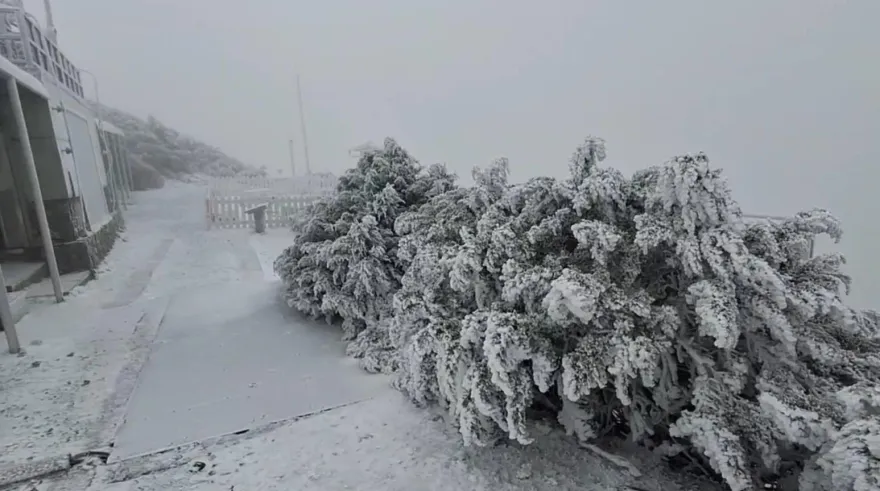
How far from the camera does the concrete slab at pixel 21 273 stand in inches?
211

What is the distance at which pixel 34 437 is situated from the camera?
286 centimetres

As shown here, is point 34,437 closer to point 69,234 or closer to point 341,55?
point 69,234

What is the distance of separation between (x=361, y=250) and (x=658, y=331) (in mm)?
2889

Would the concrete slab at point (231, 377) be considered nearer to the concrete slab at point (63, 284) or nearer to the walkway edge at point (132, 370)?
the walkway edge at point (132, 370)

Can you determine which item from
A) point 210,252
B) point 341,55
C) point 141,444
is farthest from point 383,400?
point 341,55

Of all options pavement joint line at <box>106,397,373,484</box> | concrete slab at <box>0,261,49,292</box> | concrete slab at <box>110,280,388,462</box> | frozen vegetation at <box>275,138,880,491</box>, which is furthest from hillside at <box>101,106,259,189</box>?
frozen vegetation at <box>275,138,880,491</box>

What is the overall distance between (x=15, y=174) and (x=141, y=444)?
18.4 ft

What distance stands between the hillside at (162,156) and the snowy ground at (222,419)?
50.8ft

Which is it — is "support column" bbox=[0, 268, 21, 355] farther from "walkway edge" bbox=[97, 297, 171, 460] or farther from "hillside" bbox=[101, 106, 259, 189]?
"hillside" bbox=[101, 106, 259, 189]

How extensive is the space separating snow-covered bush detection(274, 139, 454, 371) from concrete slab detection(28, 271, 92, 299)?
267cm

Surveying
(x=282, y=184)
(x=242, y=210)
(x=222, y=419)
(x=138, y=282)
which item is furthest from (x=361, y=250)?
(x=282, y=184)

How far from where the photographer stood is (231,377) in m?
3.67

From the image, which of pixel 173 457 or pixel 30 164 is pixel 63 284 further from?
pixel 173 457

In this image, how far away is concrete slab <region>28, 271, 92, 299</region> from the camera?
5.44m
